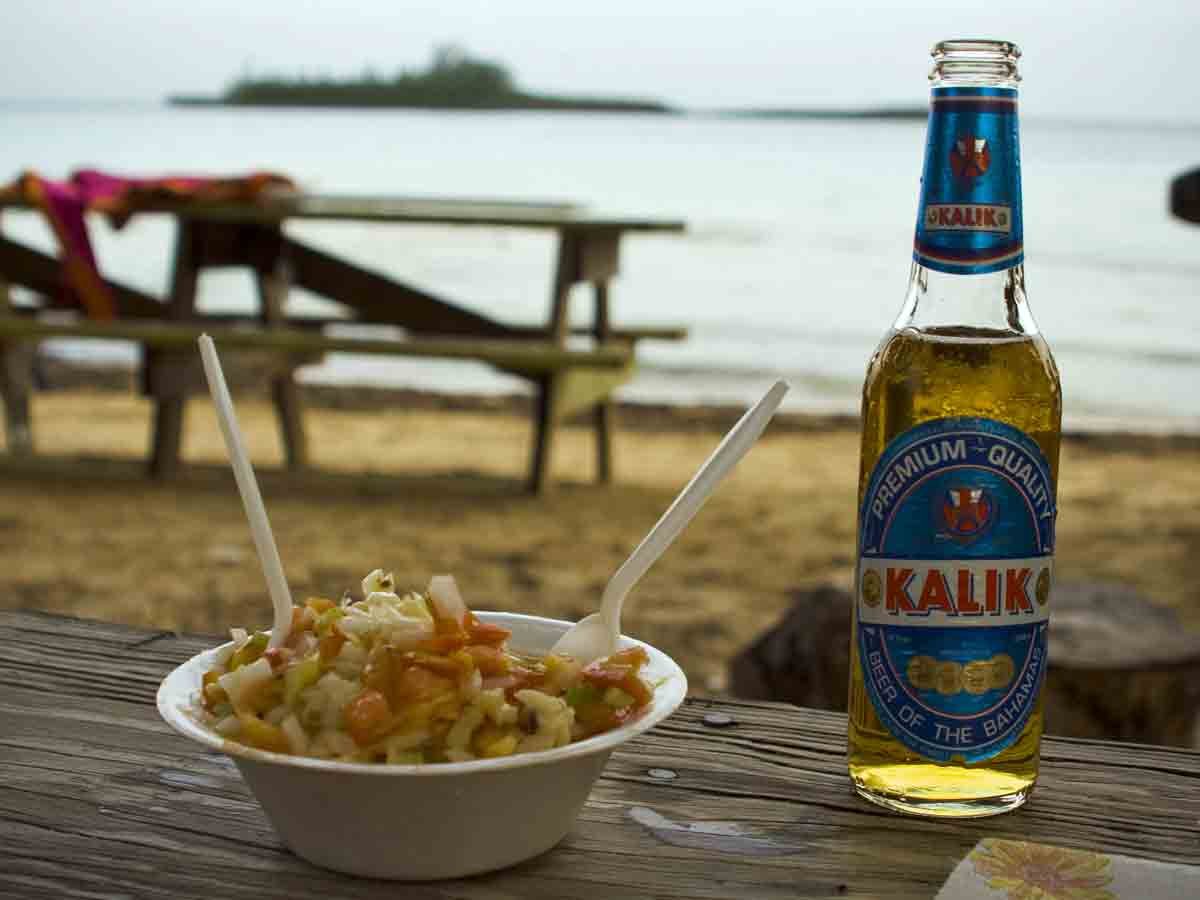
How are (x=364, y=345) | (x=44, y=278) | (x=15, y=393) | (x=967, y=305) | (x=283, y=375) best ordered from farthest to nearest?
1. (x=44, y=278)
2. (x=15, y=393)
3. (x=283, y=375)
4. (x=364, y=345)
5. (x=967, y=305)

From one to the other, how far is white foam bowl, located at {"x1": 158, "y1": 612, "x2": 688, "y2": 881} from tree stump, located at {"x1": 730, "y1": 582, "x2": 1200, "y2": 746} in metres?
1.76

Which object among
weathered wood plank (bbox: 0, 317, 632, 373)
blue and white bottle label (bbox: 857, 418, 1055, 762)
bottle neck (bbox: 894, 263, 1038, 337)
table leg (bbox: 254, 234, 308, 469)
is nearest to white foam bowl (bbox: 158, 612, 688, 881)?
blue and white bottle label (bbox: 857, 418, 1055, 762)

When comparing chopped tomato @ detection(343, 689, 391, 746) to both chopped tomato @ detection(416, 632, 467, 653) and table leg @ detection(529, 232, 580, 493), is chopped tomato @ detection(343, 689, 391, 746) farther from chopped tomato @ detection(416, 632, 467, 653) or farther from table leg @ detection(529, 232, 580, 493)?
table leg @ detection(529, 232, 580, 493)

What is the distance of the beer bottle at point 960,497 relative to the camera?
1001 mm

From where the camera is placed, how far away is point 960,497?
3.28 ft

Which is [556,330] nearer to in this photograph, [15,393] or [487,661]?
[15,393]

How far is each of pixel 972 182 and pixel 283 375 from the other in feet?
15.8

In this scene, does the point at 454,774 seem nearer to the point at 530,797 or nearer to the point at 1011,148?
the point at 530,797

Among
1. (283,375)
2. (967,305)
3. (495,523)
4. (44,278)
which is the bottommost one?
(495,523)

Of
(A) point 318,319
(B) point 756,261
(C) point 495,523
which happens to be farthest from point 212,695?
(B) point 756,261

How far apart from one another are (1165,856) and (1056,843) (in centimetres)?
7

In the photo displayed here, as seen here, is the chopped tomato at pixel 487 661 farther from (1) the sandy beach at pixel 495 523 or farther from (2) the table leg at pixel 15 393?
(2) the table leg at pixel 15 393

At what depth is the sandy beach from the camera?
4.13 m

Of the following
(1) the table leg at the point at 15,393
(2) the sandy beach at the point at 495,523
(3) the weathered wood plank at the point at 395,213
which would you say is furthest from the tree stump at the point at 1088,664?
(1) the table leg at the point at 15,393
